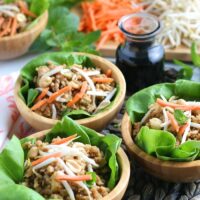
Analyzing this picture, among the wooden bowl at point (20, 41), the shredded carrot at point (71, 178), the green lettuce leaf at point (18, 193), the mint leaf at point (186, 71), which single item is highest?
the green lettuce leaf at point (18, 193)

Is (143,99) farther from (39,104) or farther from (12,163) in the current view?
(12,163)

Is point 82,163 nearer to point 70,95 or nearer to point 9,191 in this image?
point 9,191

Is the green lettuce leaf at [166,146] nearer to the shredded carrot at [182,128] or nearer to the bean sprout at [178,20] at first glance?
the shredded carrot at [182,128]

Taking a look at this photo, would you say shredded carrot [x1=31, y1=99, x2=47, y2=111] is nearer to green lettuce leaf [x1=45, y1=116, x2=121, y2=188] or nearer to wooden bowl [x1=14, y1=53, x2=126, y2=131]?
wooden bowl [x1=14, y1=53, x2=126, y2=131]

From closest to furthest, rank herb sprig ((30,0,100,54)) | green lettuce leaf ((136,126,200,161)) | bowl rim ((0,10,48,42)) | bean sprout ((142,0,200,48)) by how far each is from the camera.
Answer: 1. green lettuce leaf ((136,126,200,161))
2. bowl rim ((0,10,48,42))
3. herb sprig ((30,0,100,54))
4. bean sprout ((142,0,200,48))

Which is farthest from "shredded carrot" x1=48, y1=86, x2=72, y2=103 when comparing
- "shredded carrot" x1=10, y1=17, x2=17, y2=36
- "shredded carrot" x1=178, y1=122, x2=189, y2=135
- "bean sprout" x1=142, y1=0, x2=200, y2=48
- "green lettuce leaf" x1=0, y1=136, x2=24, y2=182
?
"bean sprout" x1=142, y1=0, x2=200, y2=48

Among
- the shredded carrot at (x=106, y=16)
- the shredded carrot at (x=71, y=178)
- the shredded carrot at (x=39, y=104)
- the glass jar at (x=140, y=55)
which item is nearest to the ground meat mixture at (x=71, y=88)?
the shredded carrot at (x=39, y=104)

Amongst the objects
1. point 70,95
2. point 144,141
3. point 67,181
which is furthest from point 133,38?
point 67,181
